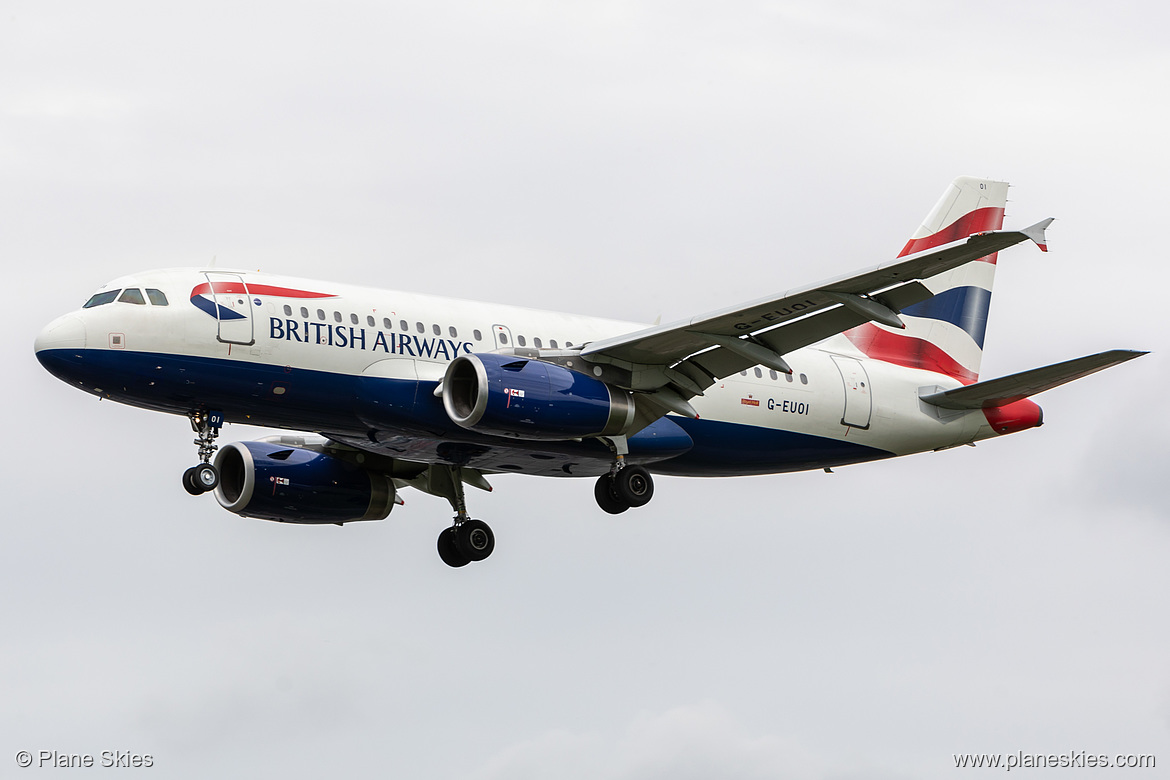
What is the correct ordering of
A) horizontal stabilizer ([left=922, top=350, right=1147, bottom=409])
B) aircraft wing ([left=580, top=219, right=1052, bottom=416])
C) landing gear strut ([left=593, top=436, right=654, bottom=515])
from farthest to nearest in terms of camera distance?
1. landing gear strut ([left=593, top=436, right=654, bottom=515])
2. horizontal stabilizer ([left=922, top=350, right=1147, bottom=409])
3. aircraft wing ([left=580, top=219, right=1052, bottom=416])

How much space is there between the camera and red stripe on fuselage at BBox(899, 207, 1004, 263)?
41.5 meters

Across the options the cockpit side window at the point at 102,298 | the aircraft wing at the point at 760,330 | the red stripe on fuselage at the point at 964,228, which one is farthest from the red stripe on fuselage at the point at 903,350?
the cockpit side window at the point at 102,298

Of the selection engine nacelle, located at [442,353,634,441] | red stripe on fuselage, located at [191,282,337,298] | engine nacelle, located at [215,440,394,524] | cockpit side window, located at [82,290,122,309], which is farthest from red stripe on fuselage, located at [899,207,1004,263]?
cockpit side window, located at [82,290,122,309]

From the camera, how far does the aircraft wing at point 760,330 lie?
2850cm

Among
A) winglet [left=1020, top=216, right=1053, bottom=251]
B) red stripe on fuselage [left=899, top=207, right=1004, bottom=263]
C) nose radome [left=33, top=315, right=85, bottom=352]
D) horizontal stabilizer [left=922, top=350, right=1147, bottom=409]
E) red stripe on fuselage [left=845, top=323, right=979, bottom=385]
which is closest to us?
winglet [left=1020, top=216, right=1053, bottom=251]

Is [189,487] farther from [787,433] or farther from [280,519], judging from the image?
[787,433]

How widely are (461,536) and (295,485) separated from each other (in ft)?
13.8

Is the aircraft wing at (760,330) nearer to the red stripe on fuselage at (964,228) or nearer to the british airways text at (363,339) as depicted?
the british airways text at (363,339)

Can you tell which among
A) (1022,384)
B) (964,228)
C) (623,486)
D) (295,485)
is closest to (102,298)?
(295,485)

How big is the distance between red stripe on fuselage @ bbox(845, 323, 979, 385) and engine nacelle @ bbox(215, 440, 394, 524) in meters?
12.4

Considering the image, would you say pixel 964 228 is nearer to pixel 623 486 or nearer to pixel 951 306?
pixel 951 306

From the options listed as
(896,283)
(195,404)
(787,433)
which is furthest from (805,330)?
(195,404)

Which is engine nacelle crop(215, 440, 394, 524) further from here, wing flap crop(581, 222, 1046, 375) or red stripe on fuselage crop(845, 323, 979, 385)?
red stripe on fuselage crop(845, 323, 979, 385)

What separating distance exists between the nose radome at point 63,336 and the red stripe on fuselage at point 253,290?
7.36 ft
